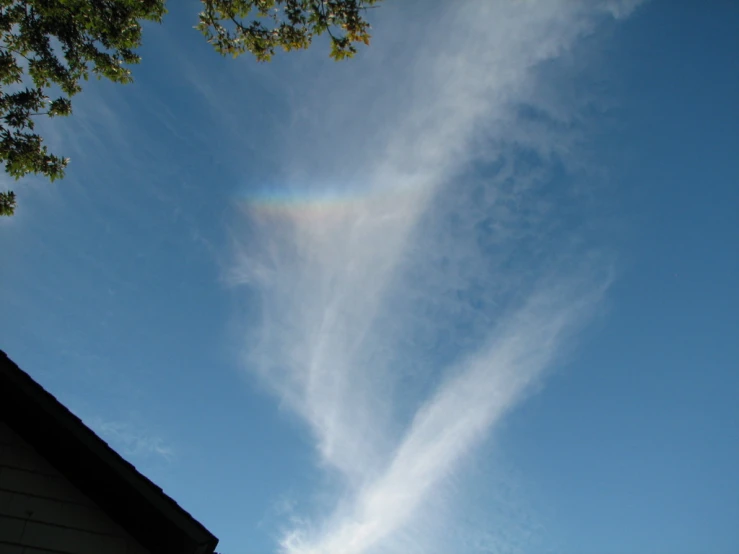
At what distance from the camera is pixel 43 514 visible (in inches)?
215

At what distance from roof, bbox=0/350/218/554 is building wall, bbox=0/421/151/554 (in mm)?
100

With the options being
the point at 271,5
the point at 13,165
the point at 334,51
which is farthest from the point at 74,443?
the point at 271,5

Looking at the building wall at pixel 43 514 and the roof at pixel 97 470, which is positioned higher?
the roof at pixel 97 470

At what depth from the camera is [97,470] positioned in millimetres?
5785

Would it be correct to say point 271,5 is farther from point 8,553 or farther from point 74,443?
point 8,553

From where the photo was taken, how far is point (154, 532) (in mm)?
5746

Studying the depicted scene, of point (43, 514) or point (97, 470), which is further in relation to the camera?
point (97, 470)

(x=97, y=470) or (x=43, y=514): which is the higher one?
(x=97, y=470)

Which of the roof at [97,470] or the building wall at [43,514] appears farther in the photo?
the roof at [97,470]

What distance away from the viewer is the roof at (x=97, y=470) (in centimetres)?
566

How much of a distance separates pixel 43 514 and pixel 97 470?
719mm

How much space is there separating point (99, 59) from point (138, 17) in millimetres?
1822

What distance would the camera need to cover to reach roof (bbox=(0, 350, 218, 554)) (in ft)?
18.6

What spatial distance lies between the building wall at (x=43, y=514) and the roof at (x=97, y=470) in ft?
0.33
